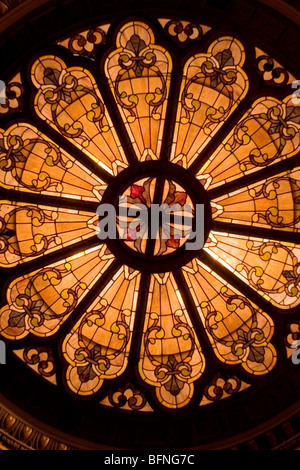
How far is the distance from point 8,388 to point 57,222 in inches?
85.2

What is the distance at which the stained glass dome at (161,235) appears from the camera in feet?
25.9

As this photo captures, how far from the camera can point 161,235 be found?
8.05 meters

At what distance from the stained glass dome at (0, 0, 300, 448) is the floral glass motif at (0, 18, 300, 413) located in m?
0.02

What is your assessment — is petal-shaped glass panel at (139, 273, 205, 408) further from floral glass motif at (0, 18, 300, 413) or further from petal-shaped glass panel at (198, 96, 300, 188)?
petal-shaped glass panel at (198, 96, 300, 188)

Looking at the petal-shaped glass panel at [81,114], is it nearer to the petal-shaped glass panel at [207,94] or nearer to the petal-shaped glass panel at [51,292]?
the petal-shaped glass panel at [207,94]

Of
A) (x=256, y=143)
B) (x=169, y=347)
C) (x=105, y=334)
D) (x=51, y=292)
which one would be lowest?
(x=169, y=347)

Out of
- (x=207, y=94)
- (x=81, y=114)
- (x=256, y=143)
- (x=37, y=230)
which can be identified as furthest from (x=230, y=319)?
(x=81, y=114)

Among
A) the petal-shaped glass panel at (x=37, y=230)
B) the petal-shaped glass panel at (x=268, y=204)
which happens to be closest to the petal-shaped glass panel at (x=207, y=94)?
the petal-shaped glass panel at (x=268, y=204)

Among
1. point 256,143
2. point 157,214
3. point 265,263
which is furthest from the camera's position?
point 265,263

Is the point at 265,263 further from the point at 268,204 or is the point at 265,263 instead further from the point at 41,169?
the point at 41,169

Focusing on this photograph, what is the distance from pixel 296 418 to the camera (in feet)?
25.2

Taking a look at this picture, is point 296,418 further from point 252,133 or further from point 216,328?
point 252,133

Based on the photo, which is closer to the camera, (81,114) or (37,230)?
(81,114)

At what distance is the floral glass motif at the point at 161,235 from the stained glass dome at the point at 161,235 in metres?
0.02
